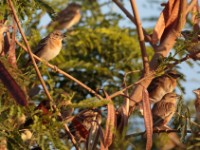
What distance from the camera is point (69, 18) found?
445 inches

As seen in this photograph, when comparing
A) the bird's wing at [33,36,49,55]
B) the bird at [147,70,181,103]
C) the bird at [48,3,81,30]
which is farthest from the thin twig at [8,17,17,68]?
the bird at [48,3,81,30]

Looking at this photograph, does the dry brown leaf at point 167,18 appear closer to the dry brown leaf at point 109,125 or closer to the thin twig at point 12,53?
the dry brown leaf at point 109,125

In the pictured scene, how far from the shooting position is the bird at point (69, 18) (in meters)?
10.7

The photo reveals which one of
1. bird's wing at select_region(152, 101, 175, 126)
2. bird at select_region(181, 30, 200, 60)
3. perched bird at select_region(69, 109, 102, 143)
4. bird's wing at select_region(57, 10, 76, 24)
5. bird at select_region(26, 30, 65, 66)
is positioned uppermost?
bird at select_region(181, 30, 200, 60)

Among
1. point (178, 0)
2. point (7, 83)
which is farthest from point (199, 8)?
point (7, 83)

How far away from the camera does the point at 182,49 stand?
3.78 meters

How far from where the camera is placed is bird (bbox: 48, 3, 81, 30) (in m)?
10.7

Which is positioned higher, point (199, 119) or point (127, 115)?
point (127, 115)

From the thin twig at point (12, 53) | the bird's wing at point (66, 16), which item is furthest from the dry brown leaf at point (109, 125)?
the bird's wing at point (66, 16)

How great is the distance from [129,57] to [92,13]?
144 cm

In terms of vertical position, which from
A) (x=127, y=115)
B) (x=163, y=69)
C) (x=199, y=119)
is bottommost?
(x=199, y=119)

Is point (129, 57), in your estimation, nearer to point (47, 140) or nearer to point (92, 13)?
point (92, 13)

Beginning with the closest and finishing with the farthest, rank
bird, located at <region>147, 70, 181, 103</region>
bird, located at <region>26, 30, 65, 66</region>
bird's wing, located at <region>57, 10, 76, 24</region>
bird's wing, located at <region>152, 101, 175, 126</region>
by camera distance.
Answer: bird's wing, located at <region>152, 101, 175, 126</region> → bird, located at <region>147, 70, 181, 103</region> → bird, located at <region>26, 30, 65, 66</region> → bird's wing, located at <region>57, 10, 76, 24</region>

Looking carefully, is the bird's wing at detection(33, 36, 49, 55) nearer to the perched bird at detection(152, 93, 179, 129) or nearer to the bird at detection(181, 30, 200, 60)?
the perched bird at detection(152, 93, 179, 129)
